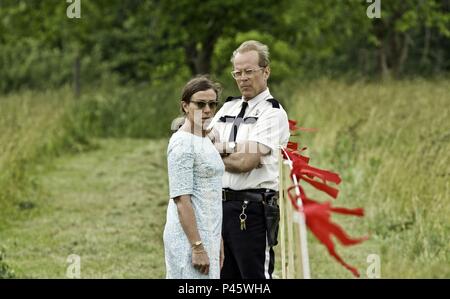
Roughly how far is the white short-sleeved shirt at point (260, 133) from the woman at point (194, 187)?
0.44 meters

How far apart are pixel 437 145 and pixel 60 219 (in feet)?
14.5

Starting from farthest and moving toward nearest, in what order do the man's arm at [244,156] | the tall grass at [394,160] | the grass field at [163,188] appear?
1. the grass field at [163,188]
2. the tall grass at [394,160]
3. the man's arm at [244,156]

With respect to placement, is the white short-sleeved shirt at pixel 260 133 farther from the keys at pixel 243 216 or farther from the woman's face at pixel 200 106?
the woman's face at pixel 200 106

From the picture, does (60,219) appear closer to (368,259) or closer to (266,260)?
(368,259)

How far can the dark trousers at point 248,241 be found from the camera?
5.32 m

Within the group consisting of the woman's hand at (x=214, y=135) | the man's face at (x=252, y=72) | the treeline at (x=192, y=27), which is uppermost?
the treeline at (x=192, y=27)

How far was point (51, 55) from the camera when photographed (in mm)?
37625

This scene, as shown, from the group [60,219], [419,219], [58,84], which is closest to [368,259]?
[419,219]

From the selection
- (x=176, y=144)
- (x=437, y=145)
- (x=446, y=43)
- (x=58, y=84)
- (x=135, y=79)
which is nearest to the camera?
(x=176, y=144)

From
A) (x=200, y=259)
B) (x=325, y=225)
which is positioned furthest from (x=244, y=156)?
(x=325, y=225)

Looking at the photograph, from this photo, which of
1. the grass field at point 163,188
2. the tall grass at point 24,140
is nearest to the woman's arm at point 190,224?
the grass field at point 163,188

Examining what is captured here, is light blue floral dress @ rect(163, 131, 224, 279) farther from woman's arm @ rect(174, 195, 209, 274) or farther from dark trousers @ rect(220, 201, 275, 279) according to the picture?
dark trousers @ rect(220, 201, 275, 279)

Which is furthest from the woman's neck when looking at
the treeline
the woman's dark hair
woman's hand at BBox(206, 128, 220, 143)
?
the treeline

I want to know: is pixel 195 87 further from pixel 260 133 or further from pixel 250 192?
pixel 250 192
